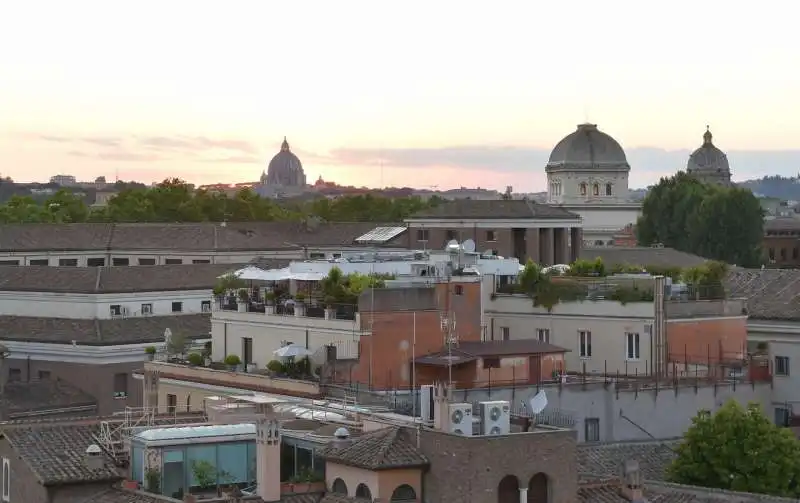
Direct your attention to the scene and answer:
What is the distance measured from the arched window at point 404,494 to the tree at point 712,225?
283 ft

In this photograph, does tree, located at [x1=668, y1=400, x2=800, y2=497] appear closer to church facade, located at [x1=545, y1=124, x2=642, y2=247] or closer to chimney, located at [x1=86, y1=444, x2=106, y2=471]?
chimney, located at [x1=86, y1=444, x2=106, y2=471]

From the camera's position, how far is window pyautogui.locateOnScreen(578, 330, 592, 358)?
4581cm

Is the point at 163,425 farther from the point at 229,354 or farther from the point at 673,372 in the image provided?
the point at 673,372

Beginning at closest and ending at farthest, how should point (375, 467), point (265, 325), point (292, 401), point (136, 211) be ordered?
point (375, 467) < point (292, 401) < point (265, 325) < point (136, 211)

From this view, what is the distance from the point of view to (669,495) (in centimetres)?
3250

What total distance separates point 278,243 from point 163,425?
59356 mm

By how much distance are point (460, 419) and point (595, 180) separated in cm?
10910

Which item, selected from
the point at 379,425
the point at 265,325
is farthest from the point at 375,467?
the point at 265,325

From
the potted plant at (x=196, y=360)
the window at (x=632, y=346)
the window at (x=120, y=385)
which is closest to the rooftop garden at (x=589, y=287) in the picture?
the window at (x=632, y=346)

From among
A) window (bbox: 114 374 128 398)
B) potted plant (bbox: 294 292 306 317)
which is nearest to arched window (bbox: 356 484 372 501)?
potted plant (bbox: 294 292 306 317)

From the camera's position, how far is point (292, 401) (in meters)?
36.0

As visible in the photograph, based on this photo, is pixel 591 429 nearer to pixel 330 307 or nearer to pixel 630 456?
pixel 630 456

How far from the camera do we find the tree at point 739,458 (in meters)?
36.4

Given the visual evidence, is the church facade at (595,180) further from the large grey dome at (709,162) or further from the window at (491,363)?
the window at (491,363)
